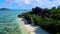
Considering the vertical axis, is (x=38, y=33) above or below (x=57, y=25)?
below

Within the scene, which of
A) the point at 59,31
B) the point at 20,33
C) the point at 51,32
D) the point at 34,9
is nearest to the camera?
the point at 59,31

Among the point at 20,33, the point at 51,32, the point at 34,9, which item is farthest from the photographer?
the point at 34,9

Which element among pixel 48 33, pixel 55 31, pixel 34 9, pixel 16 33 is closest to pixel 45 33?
pixel 48 33

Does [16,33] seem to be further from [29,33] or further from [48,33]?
[48,33]

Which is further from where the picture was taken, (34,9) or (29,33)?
(34,9)

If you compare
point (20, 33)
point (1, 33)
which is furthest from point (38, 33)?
point (1, 33)

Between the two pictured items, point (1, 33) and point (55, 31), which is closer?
point (55, 31)

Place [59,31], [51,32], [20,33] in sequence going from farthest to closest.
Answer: [20,33] → [51,32] → [59,31]

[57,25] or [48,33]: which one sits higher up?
[57,25]

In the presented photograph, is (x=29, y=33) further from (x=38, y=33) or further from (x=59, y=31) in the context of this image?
(x=59, y=31)
